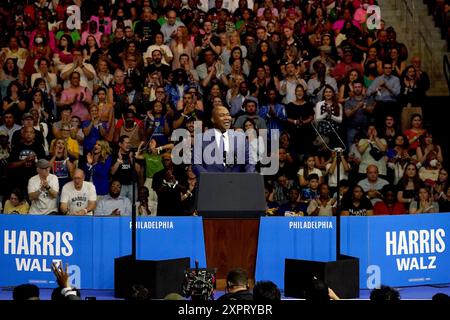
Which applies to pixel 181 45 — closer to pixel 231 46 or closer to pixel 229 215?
pixel 231 46

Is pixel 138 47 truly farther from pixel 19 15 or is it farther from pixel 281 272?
pixel 281 272

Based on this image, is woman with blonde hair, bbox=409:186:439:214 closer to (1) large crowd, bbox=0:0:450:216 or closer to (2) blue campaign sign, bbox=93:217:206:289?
(1) large crowd, bbox=0:0:450:216

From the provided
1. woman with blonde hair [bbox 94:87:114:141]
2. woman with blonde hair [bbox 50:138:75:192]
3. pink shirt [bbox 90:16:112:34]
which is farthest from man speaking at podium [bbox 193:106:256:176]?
pink shirt [bbox 90:16:112:34]

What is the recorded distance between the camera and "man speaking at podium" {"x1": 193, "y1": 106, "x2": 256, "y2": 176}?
13.8 m

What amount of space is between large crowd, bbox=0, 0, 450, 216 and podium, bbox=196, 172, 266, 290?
2271 millimetres

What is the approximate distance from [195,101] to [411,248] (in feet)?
18.1

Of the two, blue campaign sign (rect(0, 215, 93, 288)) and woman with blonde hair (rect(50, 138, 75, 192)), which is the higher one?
woman with blonde hair (rect(50, 138, 75, 192))

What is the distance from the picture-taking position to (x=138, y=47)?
806 inches

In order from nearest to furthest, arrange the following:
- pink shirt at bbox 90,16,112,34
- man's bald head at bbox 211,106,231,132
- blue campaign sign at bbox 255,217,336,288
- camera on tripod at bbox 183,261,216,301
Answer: camera on tripod at bbox 183,261,216,301 < man's bald head at bbox 211,106,231,132 < blue campaign sign at bbox 255,217,336,288 < pink shirt at bbox 90,16,112,34

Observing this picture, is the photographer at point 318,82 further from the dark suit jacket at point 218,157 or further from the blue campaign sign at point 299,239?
the blue campaign sign at point 299,239

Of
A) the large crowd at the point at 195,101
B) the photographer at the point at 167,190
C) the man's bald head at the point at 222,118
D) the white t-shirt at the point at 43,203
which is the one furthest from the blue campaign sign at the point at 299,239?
the white t-shirt at the point at 43,203

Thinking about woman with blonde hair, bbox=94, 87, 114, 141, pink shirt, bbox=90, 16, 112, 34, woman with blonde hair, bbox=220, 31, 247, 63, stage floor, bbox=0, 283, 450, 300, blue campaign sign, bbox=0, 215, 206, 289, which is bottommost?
stage floor, bbox=0, 283, 450, 300

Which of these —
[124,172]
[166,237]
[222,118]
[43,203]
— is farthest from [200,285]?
[124,172]
